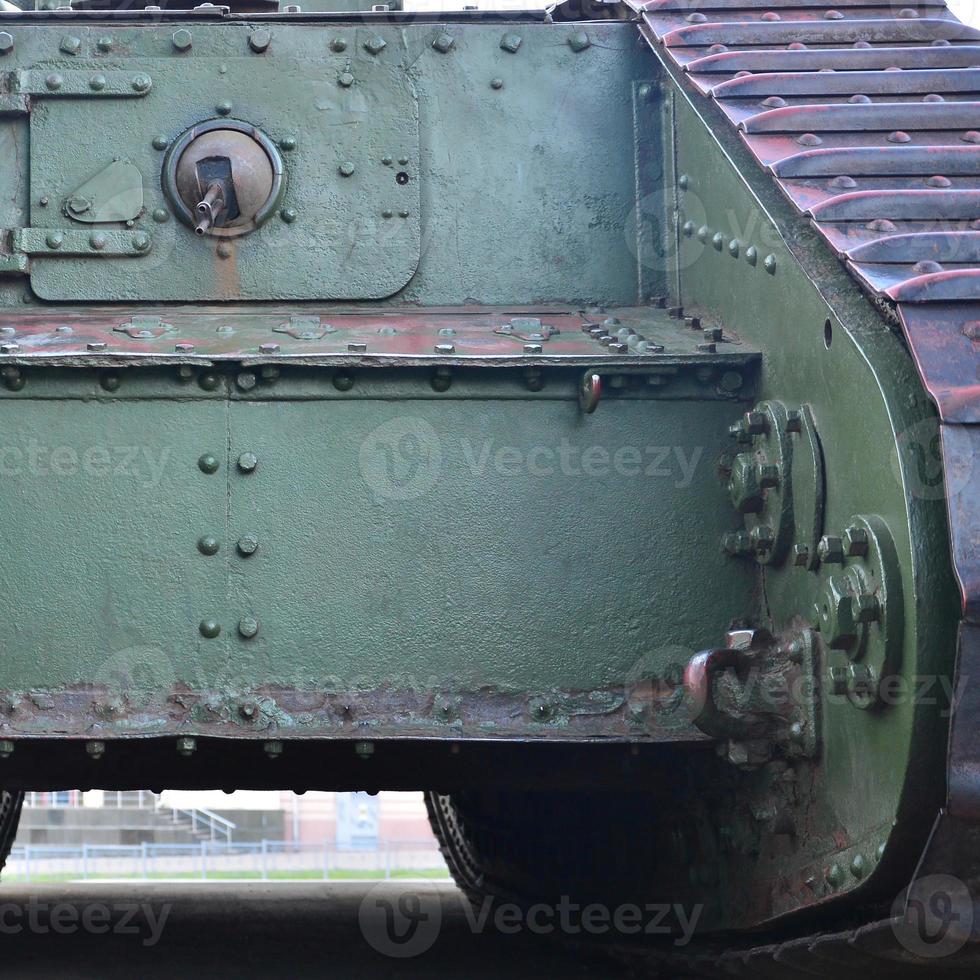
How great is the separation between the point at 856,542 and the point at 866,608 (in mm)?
126

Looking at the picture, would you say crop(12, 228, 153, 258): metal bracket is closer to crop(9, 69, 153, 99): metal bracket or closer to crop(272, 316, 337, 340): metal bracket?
crop(9, 69, 153, 99): metal bracket

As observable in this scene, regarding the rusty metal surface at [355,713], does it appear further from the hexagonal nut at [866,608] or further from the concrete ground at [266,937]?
the concrete ground at [266,937]

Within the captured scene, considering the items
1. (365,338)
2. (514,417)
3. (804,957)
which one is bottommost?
(804,957)

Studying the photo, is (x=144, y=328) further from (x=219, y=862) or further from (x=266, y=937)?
(x=219, y=862)

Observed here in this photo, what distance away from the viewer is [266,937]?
18.0ft

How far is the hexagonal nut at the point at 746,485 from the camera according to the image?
10.6 ft

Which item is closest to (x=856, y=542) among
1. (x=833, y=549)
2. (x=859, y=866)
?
(x=833, y=549)

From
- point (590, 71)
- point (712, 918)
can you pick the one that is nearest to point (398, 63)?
point (590, 71)

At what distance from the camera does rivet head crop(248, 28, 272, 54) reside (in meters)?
3.99

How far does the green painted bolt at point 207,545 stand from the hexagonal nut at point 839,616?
1.29m

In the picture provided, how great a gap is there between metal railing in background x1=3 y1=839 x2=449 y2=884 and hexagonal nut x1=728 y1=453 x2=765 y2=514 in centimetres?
1033

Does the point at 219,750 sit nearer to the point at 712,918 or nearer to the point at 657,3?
the point at 712,918

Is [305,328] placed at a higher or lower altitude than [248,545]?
higher

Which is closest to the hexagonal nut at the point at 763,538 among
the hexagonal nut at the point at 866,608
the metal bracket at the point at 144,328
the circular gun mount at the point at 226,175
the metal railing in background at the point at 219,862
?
the hexagonal nut at the point at 866,608
